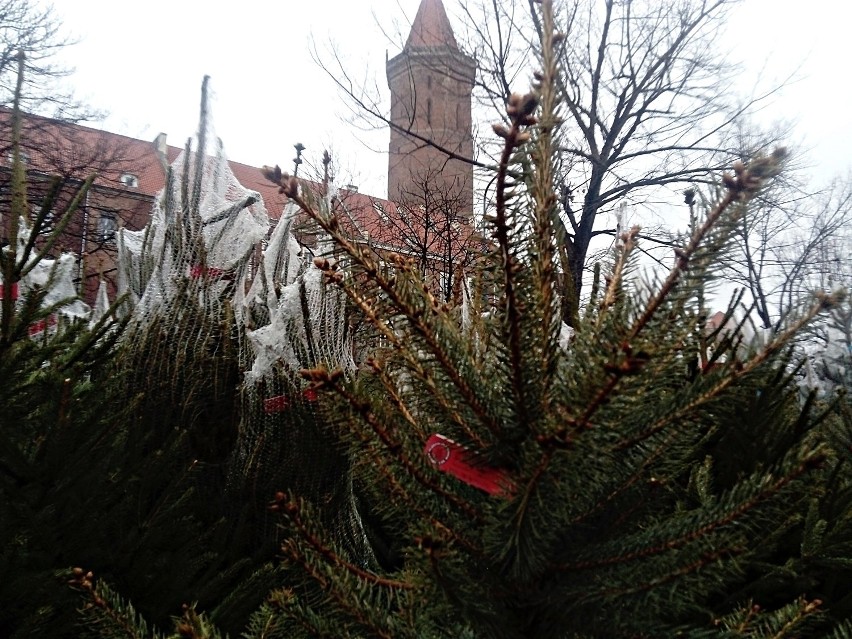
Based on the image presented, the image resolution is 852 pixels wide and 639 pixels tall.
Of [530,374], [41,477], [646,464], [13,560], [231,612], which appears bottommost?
[231,612]

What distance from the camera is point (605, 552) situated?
104 centimetres

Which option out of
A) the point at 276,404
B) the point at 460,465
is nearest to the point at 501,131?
the point at 460,465

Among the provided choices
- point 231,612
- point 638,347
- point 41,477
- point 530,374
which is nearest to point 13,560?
point 41,477

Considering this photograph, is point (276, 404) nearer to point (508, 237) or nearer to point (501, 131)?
point (508, 237)

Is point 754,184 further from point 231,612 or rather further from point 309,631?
point 231,612

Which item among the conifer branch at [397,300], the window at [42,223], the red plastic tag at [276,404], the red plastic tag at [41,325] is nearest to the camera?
the conifer branch at [397,300]

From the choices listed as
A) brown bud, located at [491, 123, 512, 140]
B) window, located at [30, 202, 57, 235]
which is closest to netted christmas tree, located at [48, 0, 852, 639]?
brown bud, located at [491, 123, 512, 140]

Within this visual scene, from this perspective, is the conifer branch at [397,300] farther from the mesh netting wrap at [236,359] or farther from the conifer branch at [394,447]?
the mesh netting wrap at [236,359]

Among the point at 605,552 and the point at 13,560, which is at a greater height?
the point at 605,552

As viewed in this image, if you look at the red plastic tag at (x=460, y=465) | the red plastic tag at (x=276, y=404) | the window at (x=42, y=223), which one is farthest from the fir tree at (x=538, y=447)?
the red plastic tag at (x=276, y=404)

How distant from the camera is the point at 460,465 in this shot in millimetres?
1101

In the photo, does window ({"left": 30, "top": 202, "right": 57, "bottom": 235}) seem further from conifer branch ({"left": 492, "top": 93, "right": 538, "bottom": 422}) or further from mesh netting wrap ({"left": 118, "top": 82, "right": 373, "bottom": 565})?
conifer branch ({"left": 492, "top": 93, "right": 538, "bottom": 422})

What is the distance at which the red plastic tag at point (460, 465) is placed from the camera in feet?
3.49

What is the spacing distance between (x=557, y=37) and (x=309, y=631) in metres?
1.08
